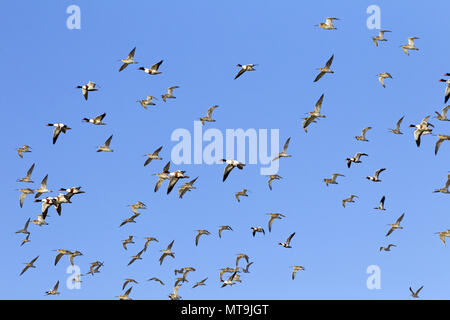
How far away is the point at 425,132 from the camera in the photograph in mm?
73250

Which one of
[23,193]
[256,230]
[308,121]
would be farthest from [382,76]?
[23,193]

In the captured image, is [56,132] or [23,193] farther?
[23,193]

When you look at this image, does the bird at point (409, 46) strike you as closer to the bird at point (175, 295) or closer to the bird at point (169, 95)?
the bird at point (169, 95)

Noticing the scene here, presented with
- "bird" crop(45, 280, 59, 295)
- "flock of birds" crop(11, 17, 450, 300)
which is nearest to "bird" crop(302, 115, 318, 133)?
"flock of birds" crop(11, 17, 450, 300)

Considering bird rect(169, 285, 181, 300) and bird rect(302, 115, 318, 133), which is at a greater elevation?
bird rect(302, 115, 318, 133)

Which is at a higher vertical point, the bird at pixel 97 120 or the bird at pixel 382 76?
the bird at pixel 382 76

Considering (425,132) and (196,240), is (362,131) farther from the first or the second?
(196,240)

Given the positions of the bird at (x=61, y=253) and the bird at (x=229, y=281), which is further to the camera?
the bird at (x=229, y=281)

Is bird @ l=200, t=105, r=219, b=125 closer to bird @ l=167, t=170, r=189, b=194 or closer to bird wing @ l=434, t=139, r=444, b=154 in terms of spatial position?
bird @ l=167, t=170, r=189, b=194

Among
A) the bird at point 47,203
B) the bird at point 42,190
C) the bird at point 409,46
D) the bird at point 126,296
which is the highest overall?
the bird at point 409,46

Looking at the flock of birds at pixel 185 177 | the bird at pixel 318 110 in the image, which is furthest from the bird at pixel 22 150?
the bird at pixel 318 110

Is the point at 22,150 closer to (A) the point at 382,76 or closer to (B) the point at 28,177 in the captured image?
(B) the point at 28,177
